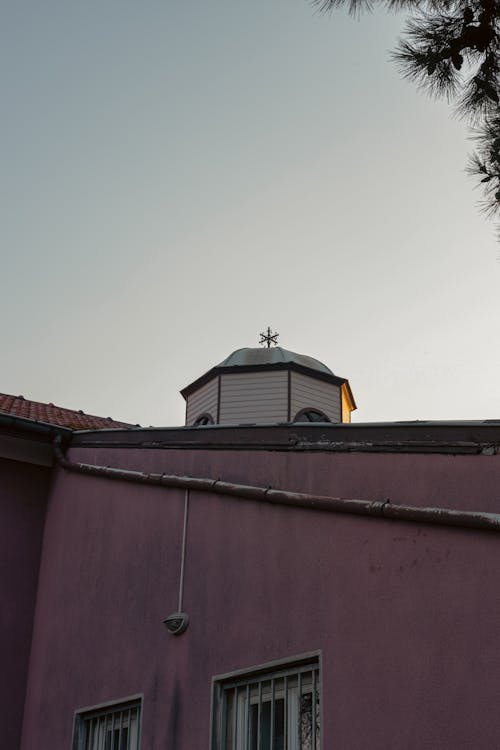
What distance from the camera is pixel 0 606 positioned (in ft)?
32.4

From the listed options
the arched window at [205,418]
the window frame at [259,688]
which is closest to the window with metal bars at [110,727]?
the window frame at [259,688]

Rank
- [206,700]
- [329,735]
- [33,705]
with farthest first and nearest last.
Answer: [33,705]
[206,700]
[329,735]

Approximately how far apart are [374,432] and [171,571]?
240 cm

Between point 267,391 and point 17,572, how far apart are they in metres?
13.7

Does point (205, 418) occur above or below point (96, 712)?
above

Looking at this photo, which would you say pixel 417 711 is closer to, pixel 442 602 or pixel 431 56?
pixel 442 602

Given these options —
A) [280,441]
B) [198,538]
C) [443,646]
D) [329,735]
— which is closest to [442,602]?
[443,646]

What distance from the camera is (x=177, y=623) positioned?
7.60m

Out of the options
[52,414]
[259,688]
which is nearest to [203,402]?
[52,414]

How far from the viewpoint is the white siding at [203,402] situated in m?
23.6

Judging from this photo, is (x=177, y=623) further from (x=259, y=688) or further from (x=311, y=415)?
(x=311, y=415)

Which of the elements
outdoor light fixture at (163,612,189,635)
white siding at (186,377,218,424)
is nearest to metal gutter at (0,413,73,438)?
outdoor light fixture at (163,612,189,635)

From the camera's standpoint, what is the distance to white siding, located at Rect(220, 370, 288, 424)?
22969 millimetres

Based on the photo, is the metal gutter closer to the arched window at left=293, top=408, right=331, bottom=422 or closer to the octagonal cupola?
the octagonal cupola
